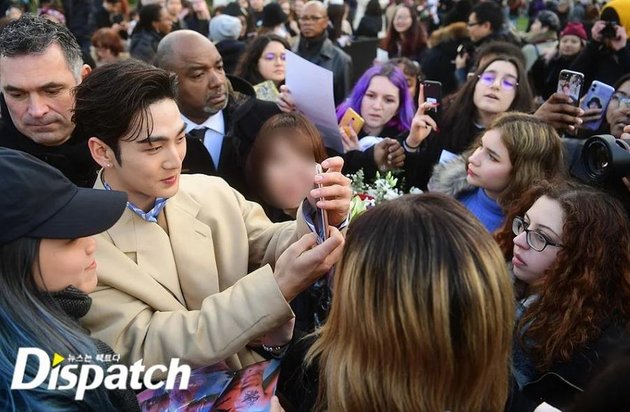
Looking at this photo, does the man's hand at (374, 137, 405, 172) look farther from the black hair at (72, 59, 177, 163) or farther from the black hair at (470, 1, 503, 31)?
the black hair at (470, 1, 503, 31)

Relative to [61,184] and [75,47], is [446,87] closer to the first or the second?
[75,47]

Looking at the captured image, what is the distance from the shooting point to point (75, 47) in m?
2.82

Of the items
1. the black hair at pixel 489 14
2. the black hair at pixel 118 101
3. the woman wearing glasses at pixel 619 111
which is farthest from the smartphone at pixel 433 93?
the black hair at pixel 489 14

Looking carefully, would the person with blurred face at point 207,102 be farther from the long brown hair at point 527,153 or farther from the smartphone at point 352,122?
the long brown hair at point 527,153

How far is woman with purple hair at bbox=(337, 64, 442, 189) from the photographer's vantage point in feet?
12.4

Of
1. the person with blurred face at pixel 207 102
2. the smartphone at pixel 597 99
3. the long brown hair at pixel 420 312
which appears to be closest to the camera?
the long brown hair at pixel 420 312

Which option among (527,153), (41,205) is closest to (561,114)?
(527,153)

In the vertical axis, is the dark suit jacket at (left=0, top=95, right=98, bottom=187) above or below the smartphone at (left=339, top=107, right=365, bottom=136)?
above

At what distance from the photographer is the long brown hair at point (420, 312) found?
51.5 inches

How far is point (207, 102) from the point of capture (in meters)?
3.62

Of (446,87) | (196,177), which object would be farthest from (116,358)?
(446,87)

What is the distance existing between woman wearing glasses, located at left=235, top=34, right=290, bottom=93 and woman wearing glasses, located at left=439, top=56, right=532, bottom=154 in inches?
78.2

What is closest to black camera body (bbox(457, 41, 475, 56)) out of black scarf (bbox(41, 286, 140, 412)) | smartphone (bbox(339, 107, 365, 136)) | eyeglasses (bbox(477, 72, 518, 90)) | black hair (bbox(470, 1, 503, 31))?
black hair (bbox(470, 1, 503, 31))

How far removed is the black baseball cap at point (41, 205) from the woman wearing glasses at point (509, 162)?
2059mm
